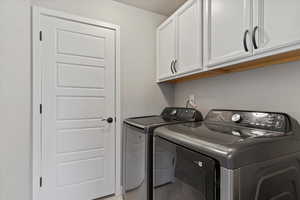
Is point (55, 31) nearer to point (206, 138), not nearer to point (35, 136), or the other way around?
point (35, 136)

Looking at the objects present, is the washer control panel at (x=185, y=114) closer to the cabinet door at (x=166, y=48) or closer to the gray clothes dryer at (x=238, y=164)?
the cabinet door at (x=166, y=48)

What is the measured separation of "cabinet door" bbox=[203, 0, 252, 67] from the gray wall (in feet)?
1.13

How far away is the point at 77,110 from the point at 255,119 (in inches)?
71.2

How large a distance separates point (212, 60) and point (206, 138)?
80cm

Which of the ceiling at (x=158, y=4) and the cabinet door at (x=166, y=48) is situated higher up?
the ceiling at (x=158, y=4)

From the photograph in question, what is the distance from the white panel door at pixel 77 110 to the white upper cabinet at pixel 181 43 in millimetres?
667

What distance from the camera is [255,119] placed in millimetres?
1217

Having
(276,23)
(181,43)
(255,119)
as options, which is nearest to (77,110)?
(181,43)

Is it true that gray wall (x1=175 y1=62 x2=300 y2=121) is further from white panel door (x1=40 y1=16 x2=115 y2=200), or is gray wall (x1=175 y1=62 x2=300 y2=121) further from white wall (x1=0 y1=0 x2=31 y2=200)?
white wall (x1=0 y1=0 x2=31 y2=200)

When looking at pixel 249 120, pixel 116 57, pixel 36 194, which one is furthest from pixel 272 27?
pixel 36 194

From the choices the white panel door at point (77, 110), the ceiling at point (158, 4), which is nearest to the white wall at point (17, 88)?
the white panel door at point (77, 110)

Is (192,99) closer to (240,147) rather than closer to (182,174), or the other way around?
(182,174)

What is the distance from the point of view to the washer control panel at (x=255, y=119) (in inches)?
41.7

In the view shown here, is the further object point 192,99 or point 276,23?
point 192,99
